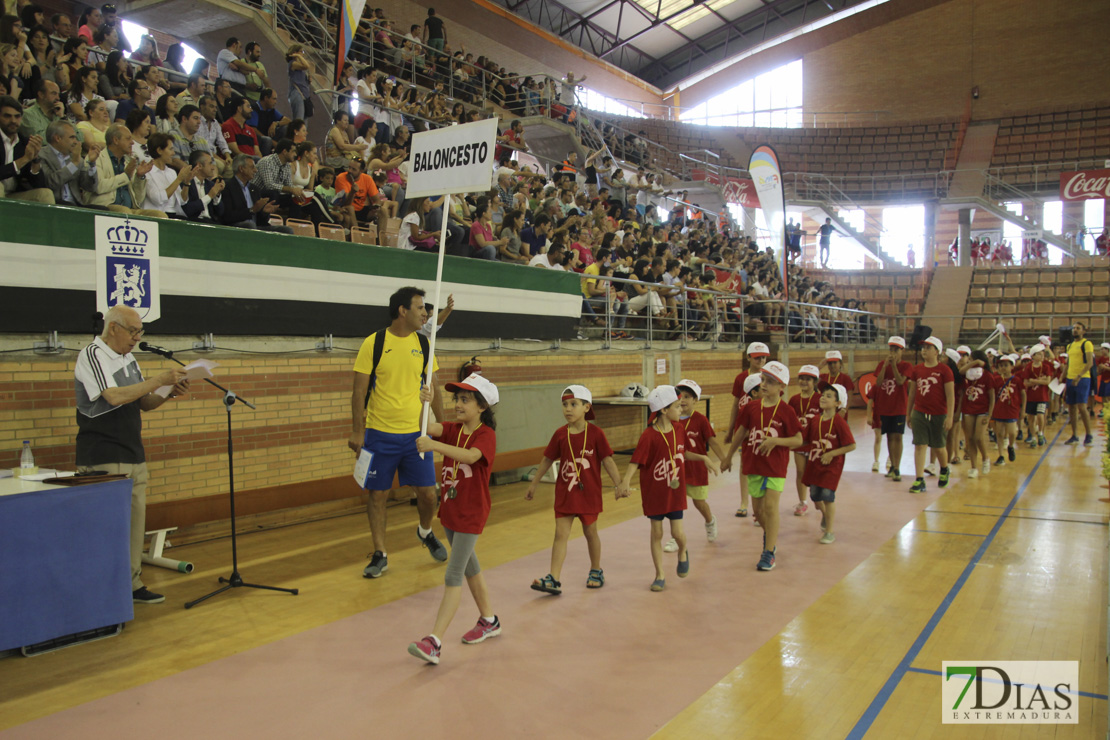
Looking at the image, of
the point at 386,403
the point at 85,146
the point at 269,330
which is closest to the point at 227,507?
the point at 269,330

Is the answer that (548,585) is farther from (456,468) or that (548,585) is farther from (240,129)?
(240,129)

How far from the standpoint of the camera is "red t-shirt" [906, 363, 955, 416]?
34.4ft

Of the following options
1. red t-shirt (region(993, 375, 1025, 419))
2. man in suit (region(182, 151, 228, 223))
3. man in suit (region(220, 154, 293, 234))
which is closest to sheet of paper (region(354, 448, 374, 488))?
man in suit (region(220, 154, 293, 234))

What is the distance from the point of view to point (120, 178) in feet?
23.1

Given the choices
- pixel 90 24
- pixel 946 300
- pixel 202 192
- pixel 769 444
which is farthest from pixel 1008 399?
pixel 946 300

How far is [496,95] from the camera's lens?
71.9ft

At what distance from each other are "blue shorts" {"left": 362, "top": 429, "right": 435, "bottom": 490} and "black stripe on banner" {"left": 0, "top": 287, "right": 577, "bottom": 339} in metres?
2.26

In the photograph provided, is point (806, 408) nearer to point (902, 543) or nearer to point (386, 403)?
point (902, 543)

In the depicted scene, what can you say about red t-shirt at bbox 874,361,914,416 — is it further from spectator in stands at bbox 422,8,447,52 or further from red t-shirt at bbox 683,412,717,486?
spectator in stands at bbox 422,8,447,52

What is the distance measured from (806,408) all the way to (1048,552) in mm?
2737

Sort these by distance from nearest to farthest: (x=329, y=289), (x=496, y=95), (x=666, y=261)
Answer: (x=329, y=289) < (x=666, y=261) < (x=496, y=95)

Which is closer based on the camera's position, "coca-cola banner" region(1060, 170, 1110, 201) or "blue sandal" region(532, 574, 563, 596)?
"blue sandal" region(532, 574, 563, 596)

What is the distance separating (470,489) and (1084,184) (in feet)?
113

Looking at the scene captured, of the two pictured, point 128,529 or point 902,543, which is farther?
point 902,543
